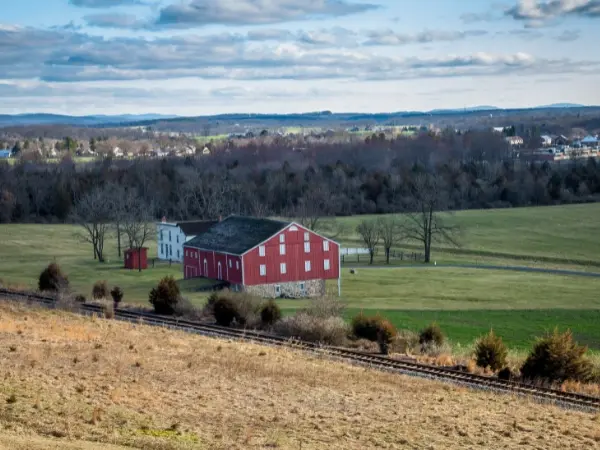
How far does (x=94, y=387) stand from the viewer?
70.8 feet

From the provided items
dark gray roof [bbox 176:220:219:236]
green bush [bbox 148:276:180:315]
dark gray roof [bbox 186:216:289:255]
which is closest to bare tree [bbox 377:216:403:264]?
dark gray roof [bbox 176:220:219:236]

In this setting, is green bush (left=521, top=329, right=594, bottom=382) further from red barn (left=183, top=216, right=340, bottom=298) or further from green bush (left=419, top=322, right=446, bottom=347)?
red barn (left=183, top=216, right=340, bottom=298)

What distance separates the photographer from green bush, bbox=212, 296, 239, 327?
126ft

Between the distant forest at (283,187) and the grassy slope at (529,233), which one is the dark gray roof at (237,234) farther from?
the distant forest at (283,187)

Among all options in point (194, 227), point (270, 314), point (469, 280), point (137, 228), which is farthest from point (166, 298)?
point (137, 228)

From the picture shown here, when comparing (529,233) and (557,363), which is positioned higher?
(557,363)

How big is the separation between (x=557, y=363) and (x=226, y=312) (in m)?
14.5

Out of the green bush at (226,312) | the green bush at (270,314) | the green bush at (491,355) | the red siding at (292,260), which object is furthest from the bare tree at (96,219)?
the green bush at (491,355)

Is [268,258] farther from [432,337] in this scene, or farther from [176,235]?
[432,337]

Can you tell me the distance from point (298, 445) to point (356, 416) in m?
3.45

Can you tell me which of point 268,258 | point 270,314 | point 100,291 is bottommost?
point 100,291

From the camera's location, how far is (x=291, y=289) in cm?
5772

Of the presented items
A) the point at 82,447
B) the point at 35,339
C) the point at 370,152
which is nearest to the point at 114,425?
the point at 82,447

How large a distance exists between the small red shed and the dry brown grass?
37648mm
